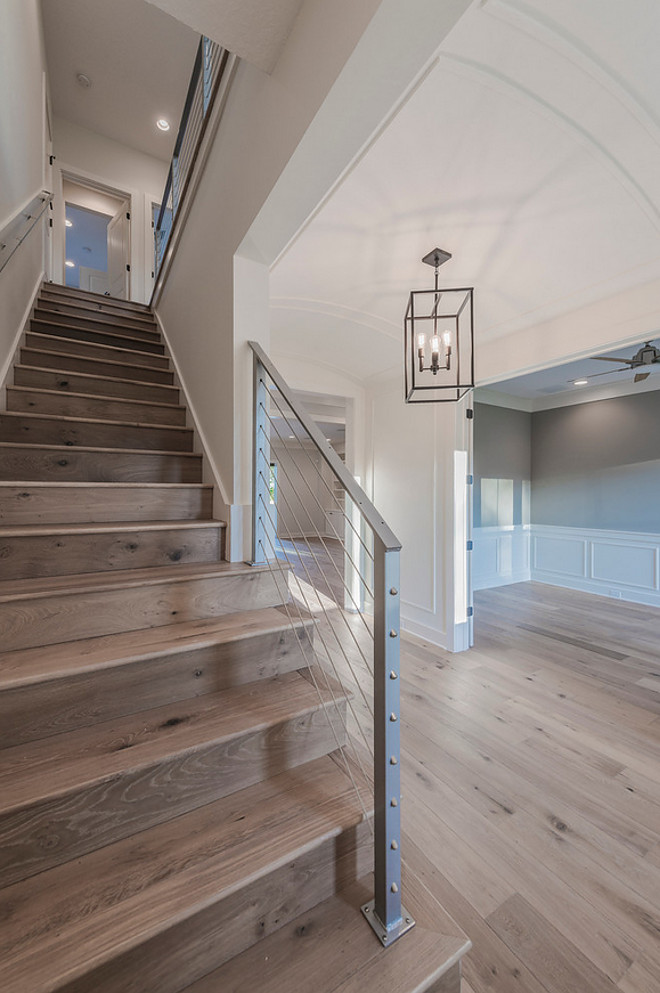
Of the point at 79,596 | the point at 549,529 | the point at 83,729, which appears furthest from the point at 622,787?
the point at 549,529

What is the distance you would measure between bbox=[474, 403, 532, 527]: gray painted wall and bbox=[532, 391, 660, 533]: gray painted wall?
20 cm

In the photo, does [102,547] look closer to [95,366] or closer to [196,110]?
[95,366]

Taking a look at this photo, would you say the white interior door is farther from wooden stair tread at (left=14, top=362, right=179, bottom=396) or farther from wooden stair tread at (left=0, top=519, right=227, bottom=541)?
wooden stair tread at (left=0, top=519, right=227, bottom=541)

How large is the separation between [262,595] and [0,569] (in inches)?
36.5

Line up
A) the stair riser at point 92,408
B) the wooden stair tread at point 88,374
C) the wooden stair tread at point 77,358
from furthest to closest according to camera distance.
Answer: the wooden stair tread at point 77,358 < the wooden stair tread at point 88,374 < the stair riser at point 92,408

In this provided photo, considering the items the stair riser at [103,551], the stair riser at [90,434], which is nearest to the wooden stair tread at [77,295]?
the stair riser at [90,434]

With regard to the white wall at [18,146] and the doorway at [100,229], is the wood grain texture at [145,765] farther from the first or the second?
the doorway at [100,229]

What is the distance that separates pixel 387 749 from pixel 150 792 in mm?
605

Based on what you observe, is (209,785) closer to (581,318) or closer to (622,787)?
(622,787)

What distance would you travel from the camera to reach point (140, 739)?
3.44 ft

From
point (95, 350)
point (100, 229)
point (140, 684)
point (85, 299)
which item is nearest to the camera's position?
point (140, 684)

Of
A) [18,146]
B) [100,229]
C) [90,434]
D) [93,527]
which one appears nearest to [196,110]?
[18,146]

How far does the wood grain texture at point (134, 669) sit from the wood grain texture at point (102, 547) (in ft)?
1.16

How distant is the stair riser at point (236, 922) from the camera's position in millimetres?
744
